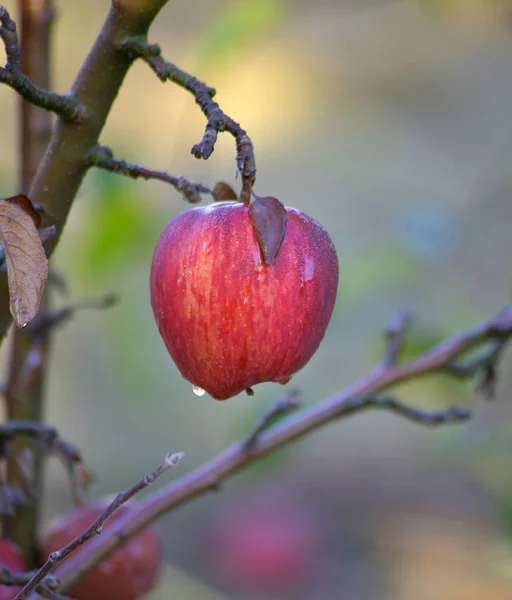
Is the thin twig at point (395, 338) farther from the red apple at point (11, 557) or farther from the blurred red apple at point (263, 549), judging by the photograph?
the blurred red apple at point (263, 549)

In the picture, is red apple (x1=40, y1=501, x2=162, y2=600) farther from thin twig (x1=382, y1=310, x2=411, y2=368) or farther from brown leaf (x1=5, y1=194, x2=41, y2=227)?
brown leaf (x1=5, y1=194, x2=41, y2=227)

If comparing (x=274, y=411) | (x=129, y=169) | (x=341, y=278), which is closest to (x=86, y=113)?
(x=129, y=169)

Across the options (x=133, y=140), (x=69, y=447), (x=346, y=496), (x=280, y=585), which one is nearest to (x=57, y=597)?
(x=69, y=447)

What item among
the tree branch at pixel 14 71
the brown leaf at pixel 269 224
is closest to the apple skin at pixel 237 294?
the brown leaf at pixel 269 224

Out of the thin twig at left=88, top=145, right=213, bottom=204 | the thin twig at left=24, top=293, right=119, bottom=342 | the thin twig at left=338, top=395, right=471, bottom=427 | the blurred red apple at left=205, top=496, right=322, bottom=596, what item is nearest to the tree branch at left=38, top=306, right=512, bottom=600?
the thin twig at left=338, top=395, right=471, bottom=427

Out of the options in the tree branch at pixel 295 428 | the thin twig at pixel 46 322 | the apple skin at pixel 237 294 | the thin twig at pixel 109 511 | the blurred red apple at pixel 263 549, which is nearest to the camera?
the thin twig at pixel 109 511

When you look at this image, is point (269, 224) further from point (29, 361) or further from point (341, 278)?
point (341, 278)

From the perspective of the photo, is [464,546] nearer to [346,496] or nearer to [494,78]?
[346,496]
